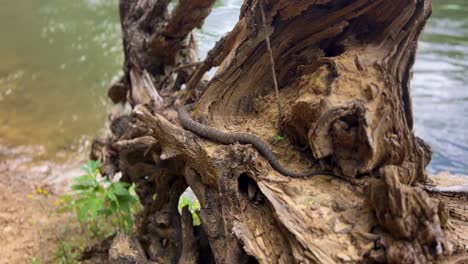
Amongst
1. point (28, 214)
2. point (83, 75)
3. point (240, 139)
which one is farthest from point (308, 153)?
point (83, 75)

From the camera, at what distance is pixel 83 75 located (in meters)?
8.34

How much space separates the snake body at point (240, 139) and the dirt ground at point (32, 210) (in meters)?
1.17

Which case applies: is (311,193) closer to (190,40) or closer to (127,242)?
(127,242)

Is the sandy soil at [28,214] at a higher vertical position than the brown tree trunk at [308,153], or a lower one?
lower

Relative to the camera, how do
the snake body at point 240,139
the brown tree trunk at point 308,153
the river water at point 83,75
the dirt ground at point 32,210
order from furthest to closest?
the river water at point 83,75
the dirt ground at point 32,210
the snake body at point 240,139
the brown tree trunk at point 308,153

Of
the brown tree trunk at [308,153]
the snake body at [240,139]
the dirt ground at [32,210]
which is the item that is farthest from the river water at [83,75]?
the snake body at [240,139]

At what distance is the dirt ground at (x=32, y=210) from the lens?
406 centimetres

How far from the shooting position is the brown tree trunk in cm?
172

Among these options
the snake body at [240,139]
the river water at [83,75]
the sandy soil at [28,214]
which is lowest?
the sandy soil at [28,214]

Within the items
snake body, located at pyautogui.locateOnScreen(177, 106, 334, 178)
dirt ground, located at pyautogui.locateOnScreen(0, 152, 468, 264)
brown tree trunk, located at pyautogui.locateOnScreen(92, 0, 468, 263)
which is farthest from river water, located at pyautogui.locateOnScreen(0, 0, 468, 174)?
snake body, located at pyautogui.locateOnScreen(177, 106, 334, 178)

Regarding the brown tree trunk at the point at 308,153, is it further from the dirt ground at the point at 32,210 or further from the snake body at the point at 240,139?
the dirt ground at the point at 32,210

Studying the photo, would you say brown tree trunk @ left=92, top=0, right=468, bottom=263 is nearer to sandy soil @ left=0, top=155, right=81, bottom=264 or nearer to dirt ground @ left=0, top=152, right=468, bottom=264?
dirt ground @ left=0, top=152, right=468, bottom=264

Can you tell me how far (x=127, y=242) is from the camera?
108 inches

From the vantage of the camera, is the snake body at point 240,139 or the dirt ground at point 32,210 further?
the dirt ground at point 32,210
